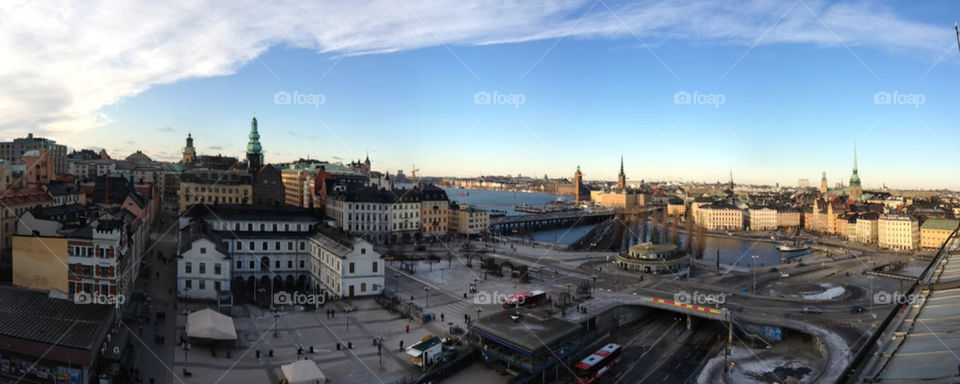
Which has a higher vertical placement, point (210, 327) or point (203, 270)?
point (203, 270)

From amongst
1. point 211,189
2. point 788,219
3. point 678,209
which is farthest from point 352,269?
A: point 678,209

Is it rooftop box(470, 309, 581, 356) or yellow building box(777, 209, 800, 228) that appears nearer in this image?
rooftop box(470, 309, 581, 356)

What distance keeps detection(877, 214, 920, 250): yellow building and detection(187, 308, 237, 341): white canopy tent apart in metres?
96.2

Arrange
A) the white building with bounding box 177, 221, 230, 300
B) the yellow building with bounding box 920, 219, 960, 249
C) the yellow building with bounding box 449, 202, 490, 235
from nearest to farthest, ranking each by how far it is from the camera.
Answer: the white building with bounding box 177, 221, 230, 300 → the yellow building with bounding box 920, 219, 960, 249 → the yellow building with bounding box 449, 202, 490, 235

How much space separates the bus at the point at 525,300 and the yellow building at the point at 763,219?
338ft

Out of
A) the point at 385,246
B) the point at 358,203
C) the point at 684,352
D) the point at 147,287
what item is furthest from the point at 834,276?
the point at 147,287

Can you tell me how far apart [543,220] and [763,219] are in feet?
162

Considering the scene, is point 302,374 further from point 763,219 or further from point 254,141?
point 763,219

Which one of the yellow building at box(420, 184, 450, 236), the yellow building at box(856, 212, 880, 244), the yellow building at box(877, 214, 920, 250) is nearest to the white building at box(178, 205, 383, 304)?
the yellow building at box(420, 184, 450, 236)

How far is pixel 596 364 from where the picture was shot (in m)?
26.8

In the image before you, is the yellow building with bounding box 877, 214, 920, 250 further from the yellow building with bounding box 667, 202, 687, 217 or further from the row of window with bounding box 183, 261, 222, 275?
the row of window with bounding box 183, 261, 222, 275

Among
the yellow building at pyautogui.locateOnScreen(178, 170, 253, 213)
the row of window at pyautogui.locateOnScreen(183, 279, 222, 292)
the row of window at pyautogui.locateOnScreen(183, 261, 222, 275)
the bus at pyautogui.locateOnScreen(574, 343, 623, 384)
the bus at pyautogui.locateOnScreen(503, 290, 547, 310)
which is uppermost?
the yellow building at pyautogui.locateOnScreen(178, 170, 253, 213)

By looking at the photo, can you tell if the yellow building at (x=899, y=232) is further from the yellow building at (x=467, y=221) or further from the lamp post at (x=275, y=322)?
the lamp post at (x=275, y=322)

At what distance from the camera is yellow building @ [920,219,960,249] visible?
82938mm
